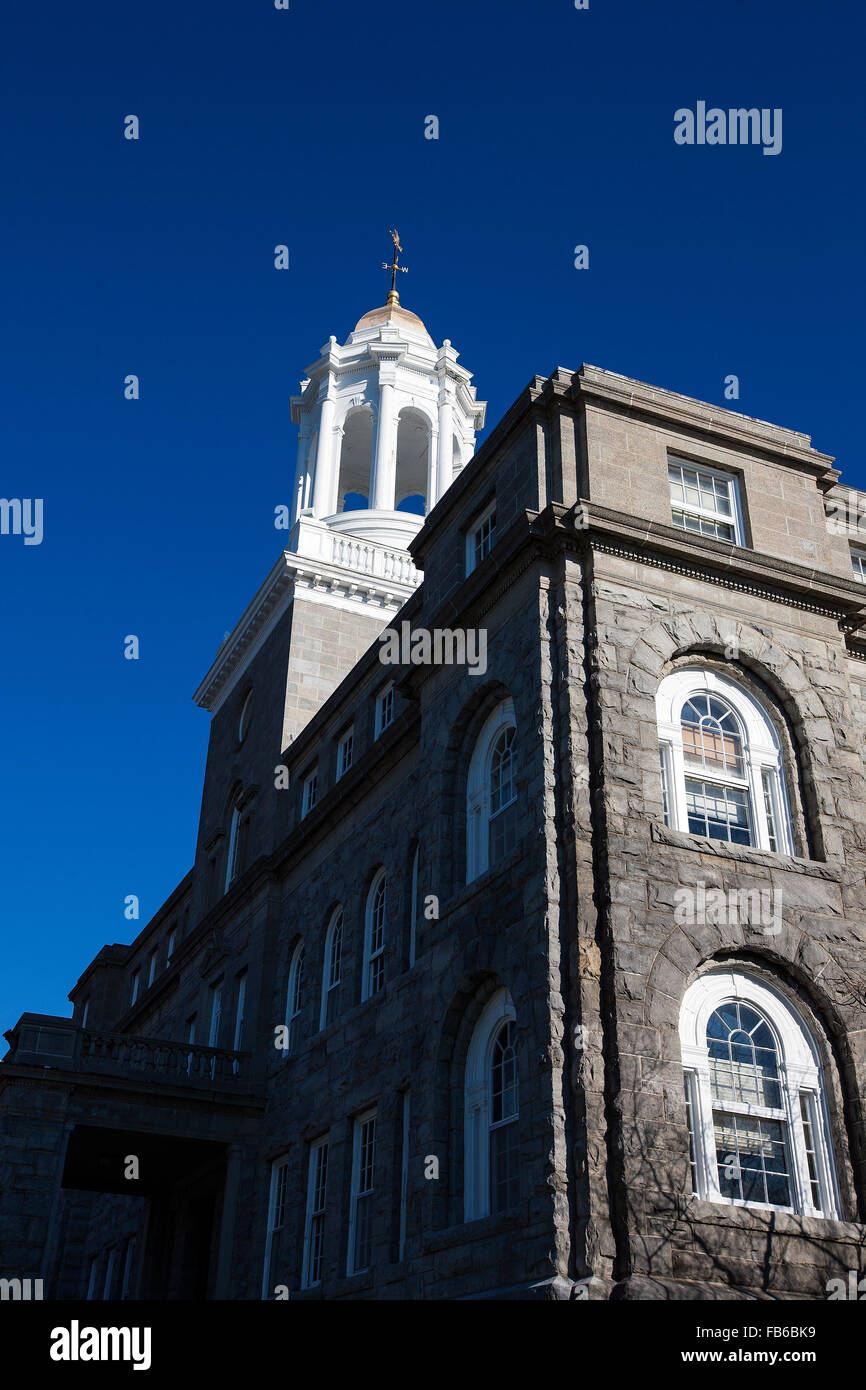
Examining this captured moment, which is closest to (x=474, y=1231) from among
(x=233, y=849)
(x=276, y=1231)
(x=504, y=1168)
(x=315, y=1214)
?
(x=504, y=1168)

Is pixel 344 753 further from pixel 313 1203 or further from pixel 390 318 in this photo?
pixel 390 318

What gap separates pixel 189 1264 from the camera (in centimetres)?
2975

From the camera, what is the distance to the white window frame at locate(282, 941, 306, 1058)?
2658 cm

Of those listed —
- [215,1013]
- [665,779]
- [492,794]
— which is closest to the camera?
[665,779]

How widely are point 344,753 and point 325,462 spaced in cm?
1369

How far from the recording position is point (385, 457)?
130ft

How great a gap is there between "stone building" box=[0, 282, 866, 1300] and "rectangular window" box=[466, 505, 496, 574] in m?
0.08

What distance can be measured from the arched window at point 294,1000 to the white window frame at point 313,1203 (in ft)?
8.32

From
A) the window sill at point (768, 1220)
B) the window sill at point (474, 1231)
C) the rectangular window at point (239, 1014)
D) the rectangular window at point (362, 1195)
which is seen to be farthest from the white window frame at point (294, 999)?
the window sill at point (768, 1220)

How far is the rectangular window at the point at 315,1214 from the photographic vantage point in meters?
22.8

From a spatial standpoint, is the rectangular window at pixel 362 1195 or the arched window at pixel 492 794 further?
the rectangular window at pixel 362 1195

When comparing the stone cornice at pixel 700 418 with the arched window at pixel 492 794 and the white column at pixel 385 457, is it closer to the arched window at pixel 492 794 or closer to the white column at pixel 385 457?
the arched window at pixel 492 794

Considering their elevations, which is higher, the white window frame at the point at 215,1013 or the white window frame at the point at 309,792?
the white window frame at the point at 309,792

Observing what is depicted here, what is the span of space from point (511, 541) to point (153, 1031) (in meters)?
24.7
